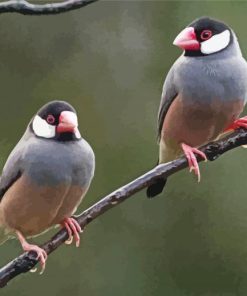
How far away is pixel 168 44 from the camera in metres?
1.64

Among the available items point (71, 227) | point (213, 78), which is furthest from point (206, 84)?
point (71, 227)

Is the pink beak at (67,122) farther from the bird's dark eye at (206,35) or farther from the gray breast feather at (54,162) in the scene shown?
the bird's dark eye at (206,35)

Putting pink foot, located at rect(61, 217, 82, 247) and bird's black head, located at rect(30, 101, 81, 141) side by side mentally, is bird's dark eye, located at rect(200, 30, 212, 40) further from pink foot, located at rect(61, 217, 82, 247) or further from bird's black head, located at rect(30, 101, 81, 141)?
pink foot, located at rect(61, 217, 82, 247)

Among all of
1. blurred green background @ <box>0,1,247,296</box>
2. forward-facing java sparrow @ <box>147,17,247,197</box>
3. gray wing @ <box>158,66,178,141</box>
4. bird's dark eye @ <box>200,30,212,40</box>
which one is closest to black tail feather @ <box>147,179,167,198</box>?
forward-facing java sparrow @ <box>147,17,247,197</box>

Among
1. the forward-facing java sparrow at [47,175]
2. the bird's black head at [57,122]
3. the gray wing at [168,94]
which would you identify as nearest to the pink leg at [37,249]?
the forward-facing java sparrow at [47,175]

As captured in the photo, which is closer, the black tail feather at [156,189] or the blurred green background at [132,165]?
the black tail feather at [156,189]

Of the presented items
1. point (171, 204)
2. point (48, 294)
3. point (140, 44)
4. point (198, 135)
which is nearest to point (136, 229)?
point (171, 204)

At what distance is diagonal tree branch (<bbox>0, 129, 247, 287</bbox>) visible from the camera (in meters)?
1.07

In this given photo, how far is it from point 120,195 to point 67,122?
137mm

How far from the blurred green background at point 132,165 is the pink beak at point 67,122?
1.35 feet

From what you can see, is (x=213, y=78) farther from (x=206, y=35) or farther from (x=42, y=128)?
(x=42, y=128)

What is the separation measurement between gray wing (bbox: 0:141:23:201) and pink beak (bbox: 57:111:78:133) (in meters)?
0.09

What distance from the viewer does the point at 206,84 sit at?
118cm

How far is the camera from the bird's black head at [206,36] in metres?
1.17
